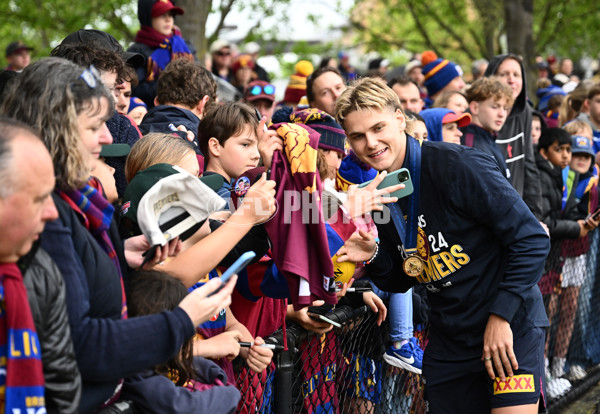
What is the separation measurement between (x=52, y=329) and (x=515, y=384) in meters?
2.41

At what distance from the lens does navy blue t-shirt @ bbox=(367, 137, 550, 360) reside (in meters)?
3.52

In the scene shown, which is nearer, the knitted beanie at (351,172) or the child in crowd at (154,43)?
the knitted beanie at (351,172)

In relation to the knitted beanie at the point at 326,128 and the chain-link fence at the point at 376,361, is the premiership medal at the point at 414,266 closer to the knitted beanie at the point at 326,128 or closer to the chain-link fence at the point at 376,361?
the chain-link fence at the point at 376,361

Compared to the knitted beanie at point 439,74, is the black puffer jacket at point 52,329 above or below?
below

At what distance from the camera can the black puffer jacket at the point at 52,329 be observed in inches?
76.0

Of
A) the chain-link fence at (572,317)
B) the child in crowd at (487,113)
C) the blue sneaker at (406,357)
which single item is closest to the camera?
the blue sneaker at (406,357)

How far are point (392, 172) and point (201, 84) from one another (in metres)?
2.02

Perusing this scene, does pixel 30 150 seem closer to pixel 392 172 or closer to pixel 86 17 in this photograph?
pixel 392 172

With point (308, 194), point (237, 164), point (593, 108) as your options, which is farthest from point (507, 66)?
point (308, 194)

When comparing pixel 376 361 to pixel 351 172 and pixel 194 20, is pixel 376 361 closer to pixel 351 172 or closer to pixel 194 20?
pixel 351 172

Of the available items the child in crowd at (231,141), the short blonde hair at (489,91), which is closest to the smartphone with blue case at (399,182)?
the child in crowd at (231,141)

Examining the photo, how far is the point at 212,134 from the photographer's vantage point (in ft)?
13.4

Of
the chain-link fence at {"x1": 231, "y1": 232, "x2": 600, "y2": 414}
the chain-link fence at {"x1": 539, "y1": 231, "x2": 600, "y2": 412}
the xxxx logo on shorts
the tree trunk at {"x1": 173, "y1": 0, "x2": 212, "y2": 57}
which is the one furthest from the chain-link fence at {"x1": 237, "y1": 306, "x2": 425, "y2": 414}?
the tree trunk at {"x1": 173, "y1": 0, "x2": 212, "y2": 57}

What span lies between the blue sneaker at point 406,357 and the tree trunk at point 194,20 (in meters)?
5.93
